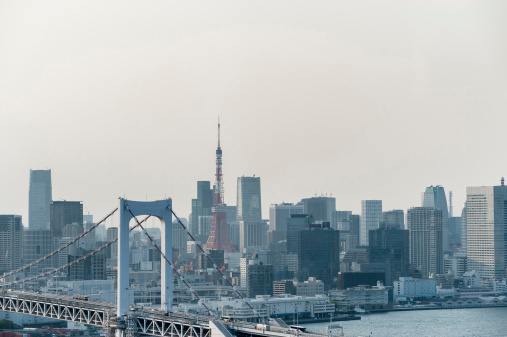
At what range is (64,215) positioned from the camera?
9231cm

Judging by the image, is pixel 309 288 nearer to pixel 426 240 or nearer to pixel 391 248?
pixel 391 248

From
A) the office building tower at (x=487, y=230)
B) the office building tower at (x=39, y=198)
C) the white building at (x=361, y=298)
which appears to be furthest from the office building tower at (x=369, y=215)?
the white building at (x=361, y=298)

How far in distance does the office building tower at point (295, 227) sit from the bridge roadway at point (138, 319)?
59.7 metres

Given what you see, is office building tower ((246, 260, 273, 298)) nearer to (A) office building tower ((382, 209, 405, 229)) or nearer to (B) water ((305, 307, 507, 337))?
(B) water ((305, 307, 507, 337))

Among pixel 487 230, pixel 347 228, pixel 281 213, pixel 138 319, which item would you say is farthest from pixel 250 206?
pixel 138 319

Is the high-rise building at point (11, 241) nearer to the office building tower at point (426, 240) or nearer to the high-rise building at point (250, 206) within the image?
the office building tower at point (426, 240)

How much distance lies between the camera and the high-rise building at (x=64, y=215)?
90.8 meters

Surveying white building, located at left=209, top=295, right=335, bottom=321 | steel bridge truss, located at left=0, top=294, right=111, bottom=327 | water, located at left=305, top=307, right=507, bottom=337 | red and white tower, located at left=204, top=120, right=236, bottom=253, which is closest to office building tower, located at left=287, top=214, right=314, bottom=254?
red and white tower, located at left=204, top=120, right=236, bottom=253

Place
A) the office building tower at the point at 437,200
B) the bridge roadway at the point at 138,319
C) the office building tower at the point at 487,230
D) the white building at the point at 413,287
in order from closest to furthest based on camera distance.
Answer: the bridge roadway at the point at 138,319
the white building at the point at 413,287
the office building tower at the point at 487,230
the office building tower at the point at 437,200

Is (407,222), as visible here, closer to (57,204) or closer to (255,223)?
(255,223)

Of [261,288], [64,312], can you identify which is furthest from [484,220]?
[64,312]

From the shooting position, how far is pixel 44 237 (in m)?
88.8

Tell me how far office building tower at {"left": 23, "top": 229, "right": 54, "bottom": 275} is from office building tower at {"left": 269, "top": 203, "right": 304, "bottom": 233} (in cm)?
3164

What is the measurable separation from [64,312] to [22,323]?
21127 millimetres
